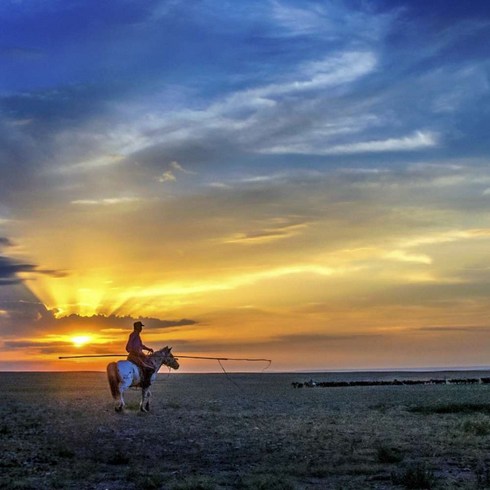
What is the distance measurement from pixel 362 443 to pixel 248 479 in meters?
7.30

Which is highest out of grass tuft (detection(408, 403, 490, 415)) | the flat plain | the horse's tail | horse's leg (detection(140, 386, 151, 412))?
the horse's tail

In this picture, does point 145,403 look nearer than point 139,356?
No

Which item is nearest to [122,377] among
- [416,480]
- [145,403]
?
[145,403]

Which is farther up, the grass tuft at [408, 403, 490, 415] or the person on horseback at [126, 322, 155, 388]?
the person on horseback at [126, 322, 155, 388]

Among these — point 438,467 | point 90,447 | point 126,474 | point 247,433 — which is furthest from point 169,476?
point 247,433

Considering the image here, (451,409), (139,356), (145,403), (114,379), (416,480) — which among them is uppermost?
(139,356)

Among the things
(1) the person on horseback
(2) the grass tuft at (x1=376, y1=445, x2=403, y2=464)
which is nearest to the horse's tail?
(1) the person on horseback

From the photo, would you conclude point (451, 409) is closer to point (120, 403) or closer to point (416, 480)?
point (120, 403)

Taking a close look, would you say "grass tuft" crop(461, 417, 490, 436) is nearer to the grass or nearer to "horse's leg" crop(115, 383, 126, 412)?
the grass

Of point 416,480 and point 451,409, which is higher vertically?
point 416,480

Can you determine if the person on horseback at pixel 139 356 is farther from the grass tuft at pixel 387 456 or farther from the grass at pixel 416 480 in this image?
the grass at pixel 416 480

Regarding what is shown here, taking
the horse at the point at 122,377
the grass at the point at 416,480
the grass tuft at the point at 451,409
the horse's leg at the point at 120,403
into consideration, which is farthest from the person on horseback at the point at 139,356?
the grass at the point at 416,480

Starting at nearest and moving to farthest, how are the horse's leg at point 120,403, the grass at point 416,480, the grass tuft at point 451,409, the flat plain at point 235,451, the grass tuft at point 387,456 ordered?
1. the grass at point 416,480
2. the flat plain at point 235,451
3. the grass tuft at point 387,456
4. the horse's leg at point 120,403
5. the grass tuft at point 451,409

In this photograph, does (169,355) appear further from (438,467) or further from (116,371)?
(438,467)
